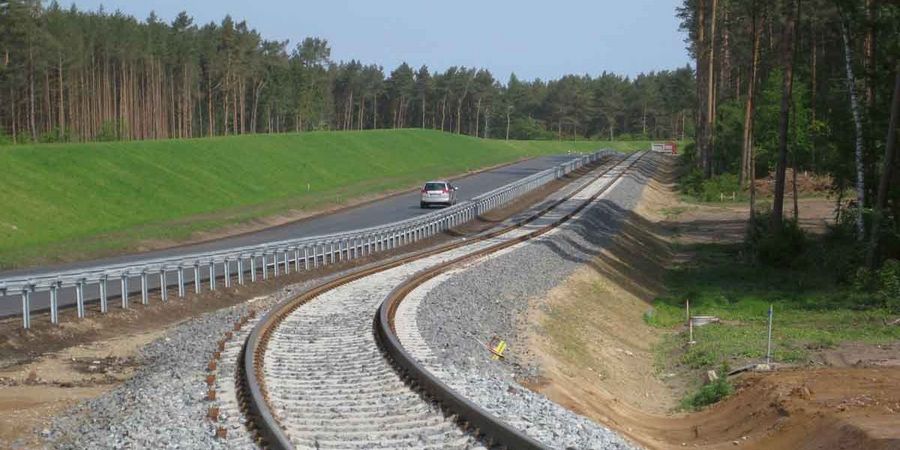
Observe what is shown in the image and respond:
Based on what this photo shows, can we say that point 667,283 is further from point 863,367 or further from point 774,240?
point 863,367

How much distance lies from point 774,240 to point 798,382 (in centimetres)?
2262

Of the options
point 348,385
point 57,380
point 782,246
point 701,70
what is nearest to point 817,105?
point 782,246

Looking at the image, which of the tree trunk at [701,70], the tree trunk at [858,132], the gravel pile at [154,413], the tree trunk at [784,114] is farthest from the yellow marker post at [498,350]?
the tree trunk at [701,70]

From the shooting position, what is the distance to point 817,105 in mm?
56312

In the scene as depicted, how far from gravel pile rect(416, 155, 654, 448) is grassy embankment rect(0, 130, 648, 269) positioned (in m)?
16.0

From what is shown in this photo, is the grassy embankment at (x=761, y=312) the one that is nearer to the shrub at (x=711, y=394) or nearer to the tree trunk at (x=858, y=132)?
the shrub at (x=711, y=394)

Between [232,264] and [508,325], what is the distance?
569 inches

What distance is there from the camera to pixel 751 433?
1342 cm

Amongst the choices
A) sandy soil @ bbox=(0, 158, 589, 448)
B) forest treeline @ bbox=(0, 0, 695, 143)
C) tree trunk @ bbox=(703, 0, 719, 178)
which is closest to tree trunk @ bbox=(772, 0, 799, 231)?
sandy soil @ bbox=(0, 158, 589, 448)

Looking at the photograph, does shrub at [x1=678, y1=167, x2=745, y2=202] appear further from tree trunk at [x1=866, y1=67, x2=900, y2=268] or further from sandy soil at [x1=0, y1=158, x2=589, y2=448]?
sandy soil at [x1=0, y1=158, x2=589, y2=448]

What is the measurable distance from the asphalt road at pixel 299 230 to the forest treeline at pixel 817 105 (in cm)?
1748

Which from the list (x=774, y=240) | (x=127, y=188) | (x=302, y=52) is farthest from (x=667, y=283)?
(x=302, y=52)

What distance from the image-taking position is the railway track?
35.1 ft

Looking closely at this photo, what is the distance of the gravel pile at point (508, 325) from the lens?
1119cm
